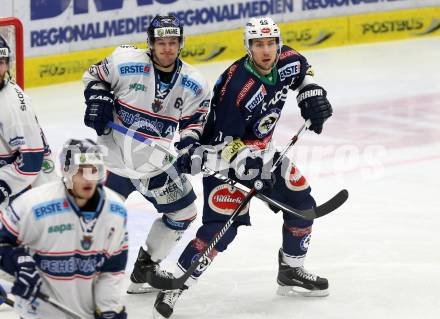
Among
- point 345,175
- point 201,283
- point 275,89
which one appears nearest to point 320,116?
point 275,89

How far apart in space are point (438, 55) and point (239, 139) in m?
6.51

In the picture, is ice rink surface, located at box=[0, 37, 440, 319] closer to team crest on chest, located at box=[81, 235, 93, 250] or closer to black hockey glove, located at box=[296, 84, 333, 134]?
black hockey glove, located at box=[296, 84, 333, 134]

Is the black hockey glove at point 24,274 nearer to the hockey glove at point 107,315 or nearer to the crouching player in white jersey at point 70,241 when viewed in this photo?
the crouching player in white jersey at point 70,241

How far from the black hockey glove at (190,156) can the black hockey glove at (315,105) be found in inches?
23.8

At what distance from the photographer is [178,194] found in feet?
21.0

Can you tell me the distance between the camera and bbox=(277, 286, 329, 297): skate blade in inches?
259

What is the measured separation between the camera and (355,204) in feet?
27.3

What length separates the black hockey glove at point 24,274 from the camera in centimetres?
453

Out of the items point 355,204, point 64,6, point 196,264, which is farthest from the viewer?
point 64,6

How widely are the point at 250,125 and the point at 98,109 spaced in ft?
2.56

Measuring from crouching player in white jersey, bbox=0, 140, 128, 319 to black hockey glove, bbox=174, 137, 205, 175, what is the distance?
4.37 ft

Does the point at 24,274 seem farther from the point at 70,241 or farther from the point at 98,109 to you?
the point at 98,109

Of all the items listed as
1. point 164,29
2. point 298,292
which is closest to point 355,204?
point 298,292

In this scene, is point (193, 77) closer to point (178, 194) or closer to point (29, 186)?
point (178, 194)
